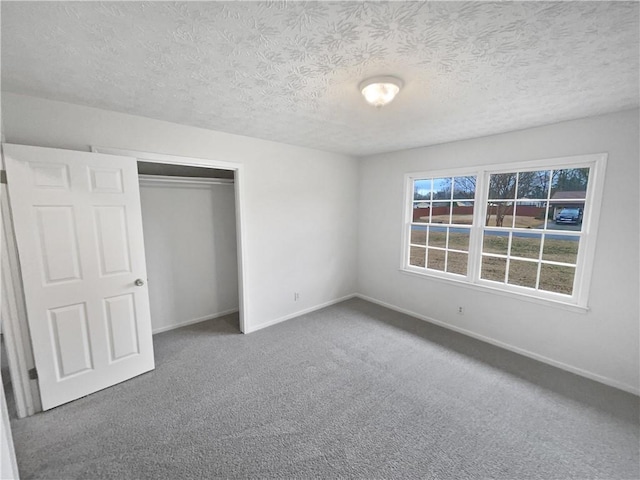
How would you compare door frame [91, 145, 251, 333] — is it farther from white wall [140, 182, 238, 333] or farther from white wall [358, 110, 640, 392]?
white wall [358, 110, 640, 392]

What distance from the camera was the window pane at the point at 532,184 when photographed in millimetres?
2915

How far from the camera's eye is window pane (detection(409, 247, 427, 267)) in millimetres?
3916

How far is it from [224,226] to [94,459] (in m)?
2.71

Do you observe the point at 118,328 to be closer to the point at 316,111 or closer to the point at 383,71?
the point at 316,111

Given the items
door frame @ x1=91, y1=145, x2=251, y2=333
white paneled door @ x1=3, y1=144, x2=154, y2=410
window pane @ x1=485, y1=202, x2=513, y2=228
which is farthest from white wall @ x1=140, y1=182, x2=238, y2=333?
window pane @ x1=485, y1=202, x2=513, y2=228

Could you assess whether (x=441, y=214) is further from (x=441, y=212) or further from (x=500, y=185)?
(x=500, y=185)

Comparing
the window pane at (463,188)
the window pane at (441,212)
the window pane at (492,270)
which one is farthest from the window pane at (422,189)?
the window pane at (492,270)

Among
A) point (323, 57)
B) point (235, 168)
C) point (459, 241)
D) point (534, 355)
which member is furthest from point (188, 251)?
point (534, 355)

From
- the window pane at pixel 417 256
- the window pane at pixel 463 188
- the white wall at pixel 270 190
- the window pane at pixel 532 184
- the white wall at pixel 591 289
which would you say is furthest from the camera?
the window pane at pixel 417 256

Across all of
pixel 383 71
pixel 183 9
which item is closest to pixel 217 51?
pixel 183 9

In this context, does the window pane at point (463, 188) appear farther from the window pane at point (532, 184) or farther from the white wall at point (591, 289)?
the window pane at point (532, 184)

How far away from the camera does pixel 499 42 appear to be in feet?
4.26

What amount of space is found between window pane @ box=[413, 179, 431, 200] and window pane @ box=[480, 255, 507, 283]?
3.71 ft

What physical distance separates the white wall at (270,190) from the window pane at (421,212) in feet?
3.46
